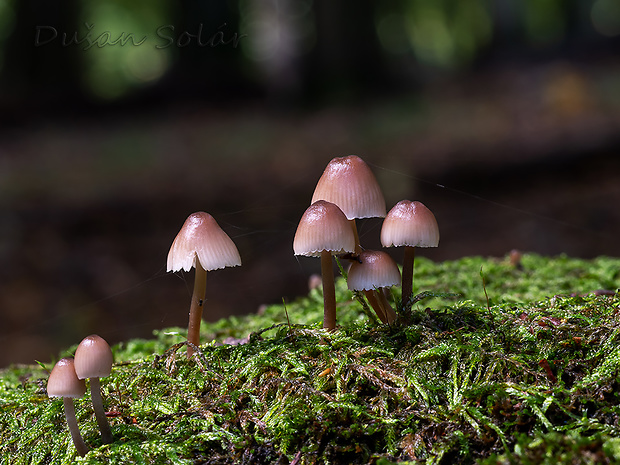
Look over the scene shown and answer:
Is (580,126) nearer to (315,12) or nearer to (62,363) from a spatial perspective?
(315,12)

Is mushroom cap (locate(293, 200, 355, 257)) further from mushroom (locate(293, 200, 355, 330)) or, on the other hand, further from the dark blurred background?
the dark blurred background

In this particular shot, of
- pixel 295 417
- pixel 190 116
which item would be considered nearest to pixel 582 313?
pixel 295 417

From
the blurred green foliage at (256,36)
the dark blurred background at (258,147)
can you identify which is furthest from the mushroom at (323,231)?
the blurred green foliage at (256,36)

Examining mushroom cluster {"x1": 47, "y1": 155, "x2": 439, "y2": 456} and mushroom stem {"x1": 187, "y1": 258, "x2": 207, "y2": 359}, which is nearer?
mushroom cluster {"x1": 47, "y1": 155, "x2": 439, "y2": 456}

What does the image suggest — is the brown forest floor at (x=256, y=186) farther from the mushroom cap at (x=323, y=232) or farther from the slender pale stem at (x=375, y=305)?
the mushroom cap at (x=323, y=232)

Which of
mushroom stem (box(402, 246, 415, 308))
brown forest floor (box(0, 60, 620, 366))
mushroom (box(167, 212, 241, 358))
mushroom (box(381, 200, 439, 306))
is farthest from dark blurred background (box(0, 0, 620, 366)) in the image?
mushroom (box(381, 200, 439, 306))

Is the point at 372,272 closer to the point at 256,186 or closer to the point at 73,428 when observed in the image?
the point at 73,428

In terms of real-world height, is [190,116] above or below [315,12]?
below
